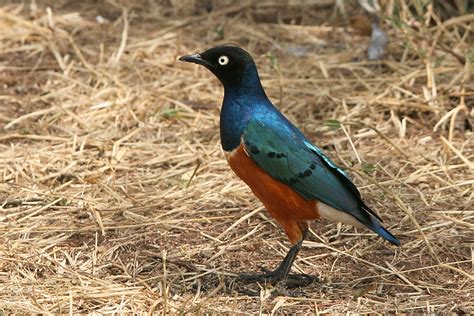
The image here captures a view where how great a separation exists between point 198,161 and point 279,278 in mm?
1569

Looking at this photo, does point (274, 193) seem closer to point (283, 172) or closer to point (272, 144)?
point (283, 172)

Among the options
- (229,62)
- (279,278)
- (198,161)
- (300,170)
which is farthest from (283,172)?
(198,161)

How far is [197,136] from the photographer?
20.0 ft

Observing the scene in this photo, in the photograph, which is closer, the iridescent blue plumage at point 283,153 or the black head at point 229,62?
the iridescent blue plumage at point 283,153

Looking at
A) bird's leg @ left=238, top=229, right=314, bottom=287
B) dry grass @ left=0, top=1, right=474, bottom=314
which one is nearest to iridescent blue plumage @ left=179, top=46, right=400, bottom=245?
bird's leg @ left=238, top=229, right=314, bottom=287

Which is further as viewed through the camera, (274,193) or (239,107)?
(239,107)

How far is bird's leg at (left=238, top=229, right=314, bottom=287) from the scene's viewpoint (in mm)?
4309

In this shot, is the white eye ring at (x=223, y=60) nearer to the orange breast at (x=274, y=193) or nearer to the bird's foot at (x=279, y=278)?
the orange breast at (x=274, y=193)

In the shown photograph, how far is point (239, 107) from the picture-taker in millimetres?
4395

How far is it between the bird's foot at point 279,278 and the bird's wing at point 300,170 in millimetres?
384

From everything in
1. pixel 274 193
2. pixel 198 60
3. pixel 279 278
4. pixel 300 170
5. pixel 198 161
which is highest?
pixel 198 60

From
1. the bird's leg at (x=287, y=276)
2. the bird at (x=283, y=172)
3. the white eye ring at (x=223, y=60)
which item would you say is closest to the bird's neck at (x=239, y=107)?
the bird at (x=283, y=172)

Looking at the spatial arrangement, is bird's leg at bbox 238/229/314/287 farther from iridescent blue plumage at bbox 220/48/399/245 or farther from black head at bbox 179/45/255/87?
black head at bbox 179/45/255/87

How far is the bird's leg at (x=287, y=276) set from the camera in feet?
14.1
